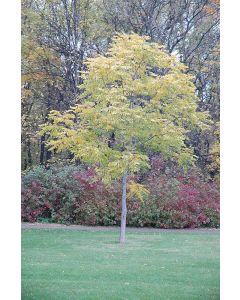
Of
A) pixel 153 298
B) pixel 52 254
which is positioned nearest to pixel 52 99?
pixel 52 254

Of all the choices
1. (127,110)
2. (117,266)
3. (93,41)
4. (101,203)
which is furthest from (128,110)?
(93,41)

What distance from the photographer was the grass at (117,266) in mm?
5785

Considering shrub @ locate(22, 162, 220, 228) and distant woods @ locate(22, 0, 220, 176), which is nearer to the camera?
shrub @ locate(22, 162, 220, 228)

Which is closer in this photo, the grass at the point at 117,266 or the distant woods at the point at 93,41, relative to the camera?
the grass at the point at 117,266

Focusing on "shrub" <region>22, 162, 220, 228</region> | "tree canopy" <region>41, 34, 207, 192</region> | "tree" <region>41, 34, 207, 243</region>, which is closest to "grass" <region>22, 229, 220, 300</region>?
"tree" <region>41, 34, 207, 243</region>

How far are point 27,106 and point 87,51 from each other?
2.41 meters

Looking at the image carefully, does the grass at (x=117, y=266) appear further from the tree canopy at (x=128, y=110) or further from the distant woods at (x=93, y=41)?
the distant woods at (x=93, y=41)

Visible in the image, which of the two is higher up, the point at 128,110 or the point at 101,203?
the point at 128,110

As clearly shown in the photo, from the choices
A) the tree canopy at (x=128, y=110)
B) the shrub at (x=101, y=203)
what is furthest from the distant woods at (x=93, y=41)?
the tree canopy at (x=128, y=110)

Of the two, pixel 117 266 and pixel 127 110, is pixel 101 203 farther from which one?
pixel 117 266

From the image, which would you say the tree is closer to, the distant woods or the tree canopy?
the tree canopy

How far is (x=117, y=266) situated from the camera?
7.11 meters

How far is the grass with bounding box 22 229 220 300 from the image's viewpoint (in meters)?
5.79
